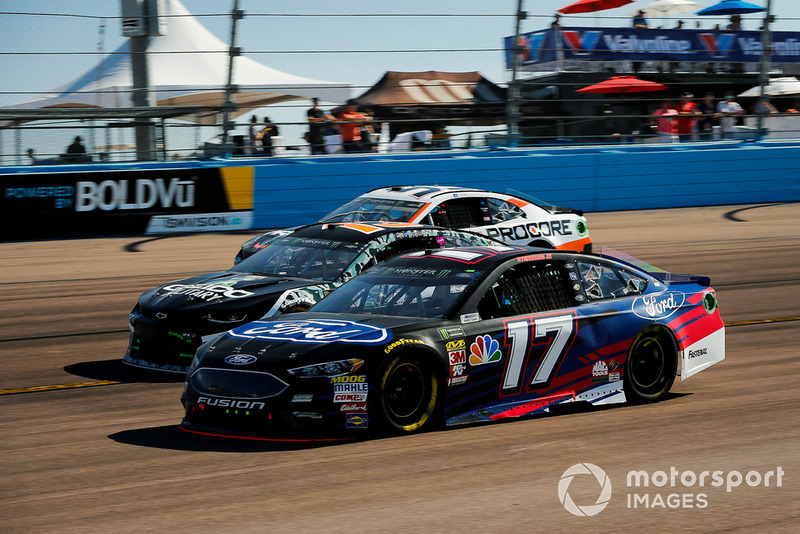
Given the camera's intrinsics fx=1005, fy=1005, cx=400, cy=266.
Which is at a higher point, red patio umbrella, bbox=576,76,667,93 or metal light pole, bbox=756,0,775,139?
metal light pole, bbox=756,0,775,139

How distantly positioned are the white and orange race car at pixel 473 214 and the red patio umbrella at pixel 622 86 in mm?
9421


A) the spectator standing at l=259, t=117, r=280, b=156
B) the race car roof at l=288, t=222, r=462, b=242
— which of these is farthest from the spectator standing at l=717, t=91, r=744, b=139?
the race car roof at l=288, t=222, r=462, b=242

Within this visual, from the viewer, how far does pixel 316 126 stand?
18719 mm

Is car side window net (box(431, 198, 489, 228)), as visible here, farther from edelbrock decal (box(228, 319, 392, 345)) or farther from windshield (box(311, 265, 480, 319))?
edelbrock decal (box(228, 319, 392, 345))

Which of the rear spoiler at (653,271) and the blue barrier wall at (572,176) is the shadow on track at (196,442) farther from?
the blue barrier wall at (572,176)

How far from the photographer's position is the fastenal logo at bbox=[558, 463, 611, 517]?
491cm

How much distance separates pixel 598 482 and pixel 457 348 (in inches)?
54.8

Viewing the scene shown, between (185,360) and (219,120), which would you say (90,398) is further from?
(219,120)

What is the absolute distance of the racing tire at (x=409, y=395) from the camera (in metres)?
6.07

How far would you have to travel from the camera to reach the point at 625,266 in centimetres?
772

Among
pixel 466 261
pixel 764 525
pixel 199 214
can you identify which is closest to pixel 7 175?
pixel 199 214

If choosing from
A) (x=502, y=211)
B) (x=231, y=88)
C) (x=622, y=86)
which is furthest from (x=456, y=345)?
(x=622, y=86)

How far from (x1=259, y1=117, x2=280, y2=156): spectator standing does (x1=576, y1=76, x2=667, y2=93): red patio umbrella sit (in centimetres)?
736

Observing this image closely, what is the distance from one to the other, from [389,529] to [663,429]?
2.65m
